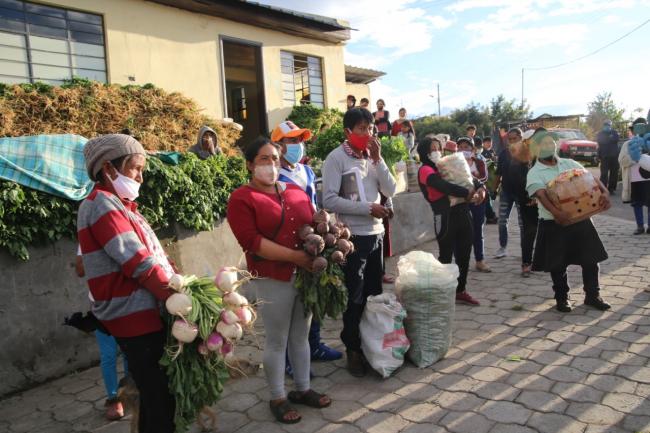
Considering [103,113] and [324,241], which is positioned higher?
[103,113]

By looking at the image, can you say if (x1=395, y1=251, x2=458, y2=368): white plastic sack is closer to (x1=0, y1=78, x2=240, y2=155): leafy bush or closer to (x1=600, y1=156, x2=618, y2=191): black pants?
(x1=0, y1=78, x2=240, y2=155): leafy bush

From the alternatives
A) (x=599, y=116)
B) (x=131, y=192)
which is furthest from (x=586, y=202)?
(x=599, y=116)

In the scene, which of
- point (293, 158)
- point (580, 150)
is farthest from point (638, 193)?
point (580, 150)

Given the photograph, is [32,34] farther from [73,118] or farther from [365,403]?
[365,403]

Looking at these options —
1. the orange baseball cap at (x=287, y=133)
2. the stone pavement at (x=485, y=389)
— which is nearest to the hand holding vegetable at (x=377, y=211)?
the orange baseball cap at (x=287, y=133)

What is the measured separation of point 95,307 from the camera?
240cm

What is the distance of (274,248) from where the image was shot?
2.98m

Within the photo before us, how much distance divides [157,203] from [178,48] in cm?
675

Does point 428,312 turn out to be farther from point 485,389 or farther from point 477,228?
point 477,228

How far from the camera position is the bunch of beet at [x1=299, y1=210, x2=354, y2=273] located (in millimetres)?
3027

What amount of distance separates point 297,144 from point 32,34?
278 inches

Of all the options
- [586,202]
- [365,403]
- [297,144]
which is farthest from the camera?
[586,202]

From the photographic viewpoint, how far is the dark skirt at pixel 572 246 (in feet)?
16.0

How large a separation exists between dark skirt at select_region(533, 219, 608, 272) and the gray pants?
9.95 feet
